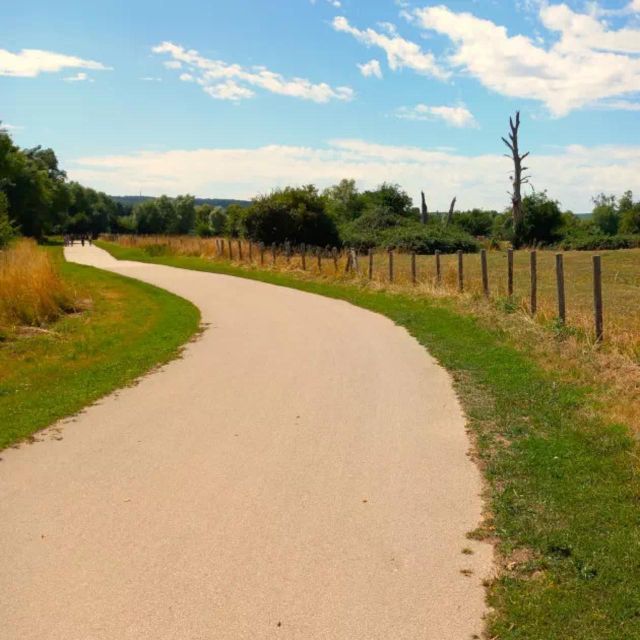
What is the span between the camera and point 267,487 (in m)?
5.86

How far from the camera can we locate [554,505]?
5.27 metres

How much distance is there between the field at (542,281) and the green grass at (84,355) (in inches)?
290

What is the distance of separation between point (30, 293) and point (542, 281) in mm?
16842

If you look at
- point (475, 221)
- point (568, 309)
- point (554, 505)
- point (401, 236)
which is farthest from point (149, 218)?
point (554, 505)

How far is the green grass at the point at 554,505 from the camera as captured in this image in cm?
386

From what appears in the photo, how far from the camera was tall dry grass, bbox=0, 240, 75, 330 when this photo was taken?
15641 millimetres

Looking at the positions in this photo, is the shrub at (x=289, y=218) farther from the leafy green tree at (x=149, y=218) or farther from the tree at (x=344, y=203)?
the leafy green tree at (x=149, y=218)

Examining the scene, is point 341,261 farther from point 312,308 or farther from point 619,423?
point 619,423

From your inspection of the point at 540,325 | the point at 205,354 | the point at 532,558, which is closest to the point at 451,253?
A: the point at 540,325

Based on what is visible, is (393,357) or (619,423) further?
(393,357)

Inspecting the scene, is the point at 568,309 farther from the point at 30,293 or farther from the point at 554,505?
the point at 30,293

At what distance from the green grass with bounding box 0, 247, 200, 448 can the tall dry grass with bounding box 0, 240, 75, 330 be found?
481mm

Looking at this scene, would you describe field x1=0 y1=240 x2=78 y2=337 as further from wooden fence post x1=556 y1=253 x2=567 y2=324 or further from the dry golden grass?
wooden fence post x1=556 y1=253 x2=567 y2=324

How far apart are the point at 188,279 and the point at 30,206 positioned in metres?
47.6
